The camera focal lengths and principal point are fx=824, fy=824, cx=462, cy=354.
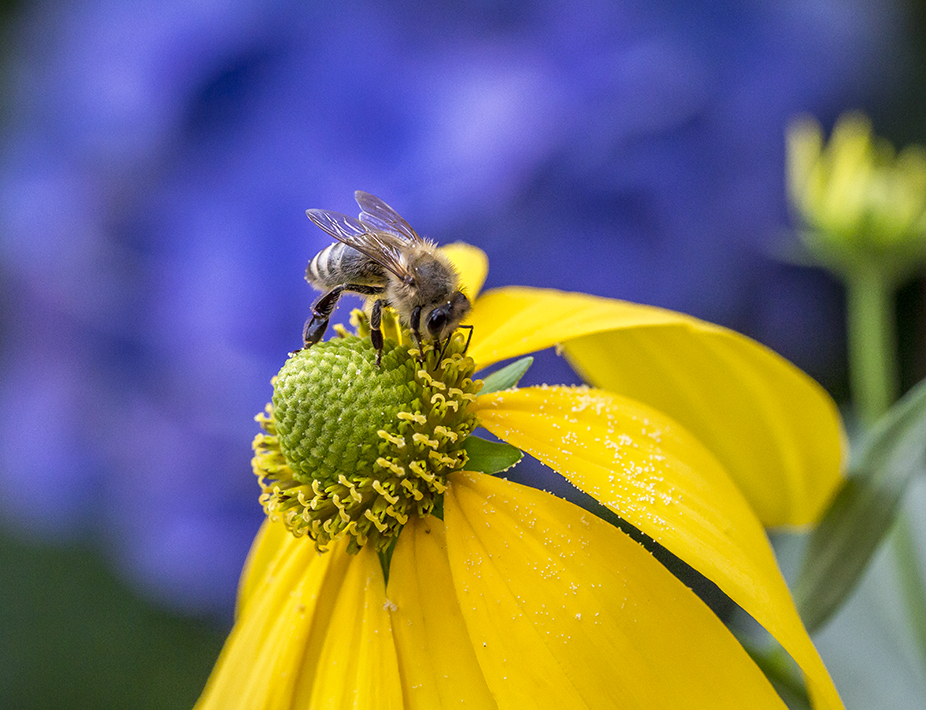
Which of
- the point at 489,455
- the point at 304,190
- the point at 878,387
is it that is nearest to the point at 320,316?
the point at 489,455

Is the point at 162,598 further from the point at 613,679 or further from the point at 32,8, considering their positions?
the point at 32,8

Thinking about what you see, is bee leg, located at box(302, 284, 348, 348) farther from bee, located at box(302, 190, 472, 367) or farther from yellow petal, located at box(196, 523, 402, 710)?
yellow petal, located at box(196, 523, 402, 710)

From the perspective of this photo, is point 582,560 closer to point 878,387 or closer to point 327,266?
point 327,266

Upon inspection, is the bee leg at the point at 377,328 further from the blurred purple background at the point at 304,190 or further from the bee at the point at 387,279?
the blurred purple background at the point at 304,190

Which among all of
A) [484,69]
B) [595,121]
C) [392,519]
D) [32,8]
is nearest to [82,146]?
[32,8]

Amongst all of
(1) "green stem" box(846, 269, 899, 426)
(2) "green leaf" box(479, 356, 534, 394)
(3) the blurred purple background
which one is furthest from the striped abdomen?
(3) the blurred purple background

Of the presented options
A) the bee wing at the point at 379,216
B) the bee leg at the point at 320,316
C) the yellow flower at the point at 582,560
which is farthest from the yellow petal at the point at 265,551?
the bee wing at the point at 379,216
